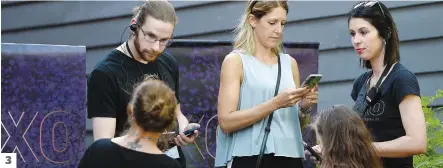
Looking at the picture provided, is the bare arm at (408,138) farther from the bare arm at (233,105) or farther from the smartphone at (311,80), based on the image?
the bare arm at (233,105)

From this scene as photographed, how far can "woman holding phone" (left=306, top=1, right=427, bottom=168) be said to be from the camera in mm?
3988

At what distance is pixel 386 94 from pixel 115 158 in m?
1.27

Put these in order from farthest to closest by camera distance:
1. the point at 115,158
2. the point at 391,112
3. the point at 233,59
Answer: the point at 233,59 < the point at 391,112 < the point at 115,158

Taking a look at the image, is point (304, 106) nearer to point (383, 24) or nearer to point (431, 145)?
point (383, 24)

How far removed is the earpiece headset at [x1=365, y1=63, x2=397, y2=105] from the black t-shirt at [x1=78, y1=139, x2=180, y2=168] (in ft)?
3.59

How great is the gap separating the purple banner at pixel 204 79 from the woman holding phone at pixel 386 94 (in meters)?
1.26

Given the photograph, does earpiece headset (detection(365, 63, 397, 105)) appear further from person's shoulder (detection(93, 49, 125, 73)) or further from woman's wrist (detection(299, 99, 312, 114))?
person's shoulder (detection(93, 49, 125, 73))

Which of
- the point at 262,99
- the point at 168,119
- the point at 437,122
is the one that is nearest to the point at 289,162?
the point at 262,99

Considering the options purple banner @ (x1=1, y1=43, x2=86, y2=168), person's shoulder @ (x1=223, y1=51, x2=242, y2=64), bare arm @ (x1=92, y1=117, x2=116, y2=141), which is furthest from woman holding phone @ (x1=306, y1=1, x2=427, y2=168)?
purple banner @ (x1=1, y1=43, x2=86, y2=168)

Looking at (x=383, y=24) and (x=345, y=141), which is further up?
(x=383, y=24)

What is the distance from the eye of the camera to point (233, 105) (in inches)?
166

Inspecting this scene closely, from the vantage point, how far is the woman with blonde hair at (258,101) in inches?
165

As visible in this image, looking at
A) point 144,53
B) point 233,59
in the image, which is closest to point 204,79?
point 233,59

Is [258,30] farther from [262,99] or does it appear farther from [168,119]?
[168,119]
